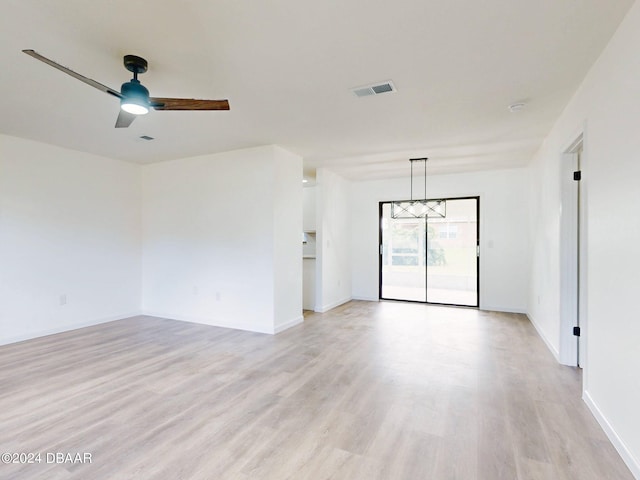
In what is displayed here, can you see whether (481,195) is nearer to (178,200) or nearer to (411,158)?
(411,158)

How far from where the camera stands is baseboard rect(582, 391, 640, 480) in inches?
70.3

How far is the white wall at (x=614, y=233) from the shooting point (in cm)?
182

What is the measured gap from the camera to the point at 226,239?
4.90m

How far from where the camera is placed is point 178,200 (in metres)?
5.36

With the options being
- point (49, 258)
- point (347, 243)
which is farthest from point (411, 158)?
point (49, 258)

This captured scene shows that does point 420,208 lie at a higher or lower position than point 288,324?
higher

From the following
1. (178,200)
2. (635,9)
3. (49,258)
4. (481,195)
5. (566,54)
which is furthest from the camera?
(481,195)

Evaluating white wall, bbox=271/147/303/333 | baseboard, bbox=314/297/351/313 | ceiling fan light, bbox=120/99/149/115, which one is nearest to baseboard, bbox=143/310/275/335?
white wall, bbox=271/147/303/333

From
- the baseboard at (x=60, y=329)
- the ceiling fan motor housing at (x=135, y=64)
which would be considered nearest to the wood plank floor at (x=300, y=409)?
the baseboard at (x=60, y=329)

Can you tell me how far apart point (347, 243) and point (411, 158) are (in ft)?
8.16

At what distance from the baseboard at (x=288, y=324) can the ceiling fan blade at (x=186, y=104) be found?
122 inches

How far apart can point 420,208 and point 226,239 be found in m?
4.17

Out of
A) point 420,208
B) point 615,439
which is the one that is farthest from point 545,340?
point 420,208

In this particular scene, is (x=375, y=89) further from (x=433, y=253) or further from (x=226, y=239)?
(x=433, y=253)
